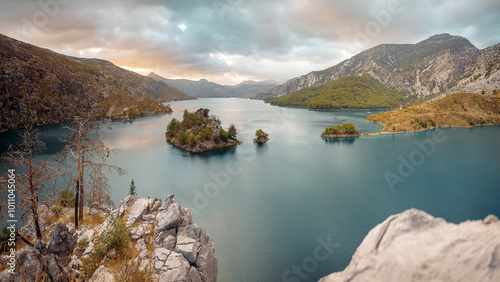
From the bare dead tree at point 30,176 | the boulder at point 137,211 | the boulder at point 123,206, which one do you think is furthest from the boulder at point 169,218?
the bare dead tree at point 30,176

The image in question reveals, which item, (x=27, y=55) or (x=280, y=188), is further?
(x=27, y=55)

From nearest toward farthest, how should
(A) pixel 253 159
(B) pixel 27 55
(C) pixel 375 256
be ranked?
(C) pixel 375 256 < (A) pixel 253 159 < (B) pixel 27 55

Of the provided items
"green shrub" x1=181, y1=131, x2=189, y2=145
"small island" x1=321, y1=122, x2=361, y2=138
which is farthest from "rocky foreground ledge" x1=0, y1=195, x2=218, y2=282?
"small island" x1=321, y1=122, x2=361, y2=138

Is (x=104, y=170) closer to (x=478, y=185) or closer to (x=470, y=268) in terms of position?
(x=470, y=268)

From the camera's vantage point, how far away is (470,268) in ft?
14.4

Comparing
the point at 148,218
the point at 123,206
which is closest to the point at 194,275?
the point at 148,218

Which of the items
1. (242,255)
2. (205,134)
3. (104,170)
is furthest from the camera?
(205,134)

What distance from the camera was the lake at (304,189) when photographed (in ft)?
74.1

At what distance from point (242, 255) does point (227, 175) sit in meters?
23.2

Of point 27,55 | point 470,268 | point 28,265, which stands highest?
point 27,55

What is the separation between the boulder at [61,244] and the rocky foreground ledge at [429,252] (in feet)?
44.0

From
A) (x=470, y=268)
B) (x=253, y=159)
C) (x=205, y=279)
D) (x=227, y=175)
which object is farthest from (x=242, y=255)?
(x=253, y=159)

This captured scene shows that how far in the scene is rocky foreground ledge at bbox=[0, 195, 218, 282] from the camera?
9852mm

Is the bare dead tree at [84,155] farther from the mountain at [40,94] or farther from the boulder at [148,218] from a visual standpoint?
the mountain at [40,94]
